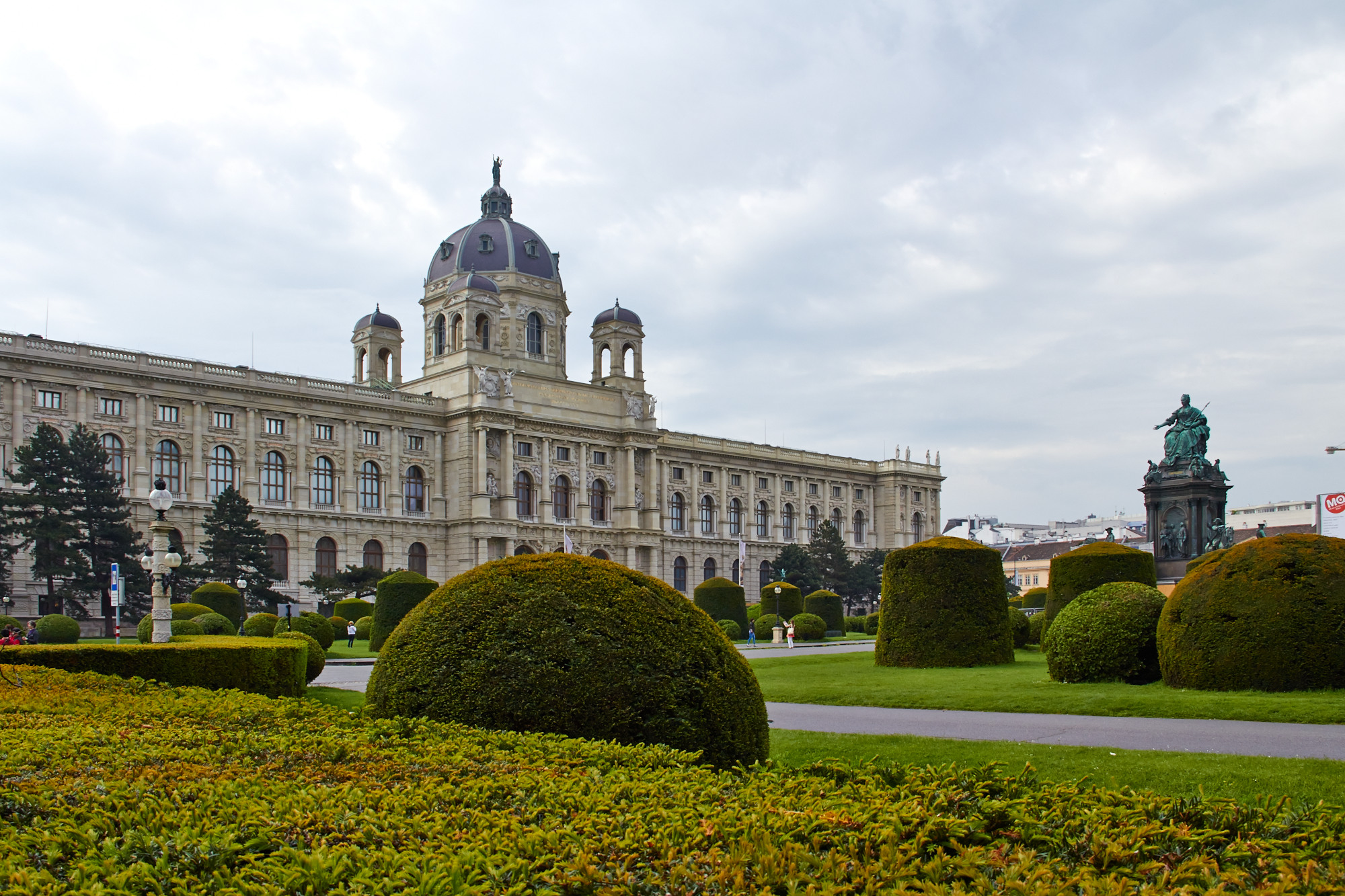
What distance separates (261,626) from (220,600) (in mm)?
5947

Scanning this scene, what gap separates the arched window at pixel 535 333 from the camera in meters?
81.6

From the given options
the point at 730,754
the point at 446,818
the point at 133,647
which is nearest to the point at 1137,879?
the point at 446,818

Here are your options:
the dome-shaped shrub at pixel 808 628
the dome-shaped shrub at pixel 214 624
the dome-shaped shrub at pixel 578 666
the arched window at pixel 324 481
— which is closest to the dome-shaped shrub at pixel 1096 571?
A: the dome-shaped shrub at pixel 578 666

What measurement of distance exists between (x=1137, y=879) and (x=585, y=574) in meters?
5.95

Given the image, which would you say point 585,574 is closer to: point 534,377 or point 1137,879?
point 1137,879

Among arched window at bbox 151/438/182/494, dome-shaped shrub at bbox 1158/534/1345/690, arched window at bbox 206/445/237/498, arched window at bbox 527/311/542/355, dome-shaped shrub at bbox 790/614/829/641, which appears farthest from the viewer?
arched window at bbox 527/311/542/355

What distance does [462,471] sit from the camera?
7075cm

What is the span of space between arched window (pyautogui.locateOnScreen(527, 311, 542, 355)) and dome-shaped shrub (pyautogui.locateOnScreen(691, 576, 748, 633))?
33025 mm

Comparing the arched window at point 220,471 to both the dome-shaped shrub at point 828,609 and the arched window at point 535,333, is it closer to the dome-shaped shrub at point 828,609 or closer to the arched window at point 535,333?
the arched window at point 535,333

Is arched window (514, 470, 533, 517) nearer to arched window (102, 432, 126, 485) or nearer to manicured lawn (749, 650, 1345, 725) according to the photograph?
arched window (102, 432, 126, 485)

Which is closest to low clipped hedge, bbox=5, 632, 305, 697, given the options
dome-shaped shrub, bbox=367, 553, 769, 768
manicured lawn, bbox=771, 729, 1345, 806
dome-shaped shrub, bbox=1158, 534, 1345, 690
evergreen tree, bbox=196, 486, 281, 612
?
manicured lawn, bbox=771, 729, 1345, 806

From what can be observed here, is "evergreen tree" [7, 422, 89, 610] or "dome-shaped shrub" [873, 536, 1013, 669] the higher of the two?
"evergreen tree" [7, 422, 89, 610]

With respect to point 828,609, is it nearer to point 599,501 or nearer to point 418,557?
point 418,557

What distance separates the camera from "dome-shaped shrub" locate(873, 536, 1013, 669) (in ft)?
78.8
